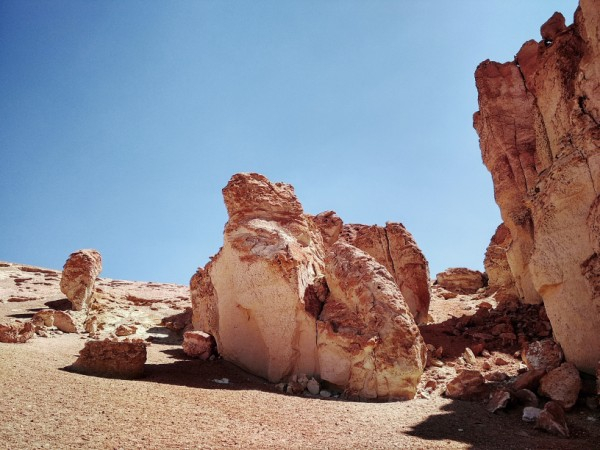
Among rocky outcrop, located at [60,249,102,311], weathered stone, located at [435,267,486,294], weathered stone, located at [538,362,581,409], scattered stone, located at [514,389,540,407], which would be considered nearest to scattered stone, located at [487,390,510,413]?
scattered stone, located at [514,389,540,407]

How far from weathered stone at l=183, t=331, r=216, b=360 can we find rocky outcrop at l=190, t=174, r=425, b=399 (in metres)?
0.28

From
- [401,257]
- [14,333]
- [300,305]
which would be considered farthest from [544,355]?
[14,333]

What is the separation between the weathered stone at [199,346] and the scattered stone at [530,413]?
7.76 m

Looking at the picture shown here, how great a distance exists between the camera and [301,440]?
201 inches

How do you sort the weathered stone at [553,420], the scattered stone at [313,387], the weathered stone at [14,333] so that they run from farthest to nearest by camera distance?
the weathered stone at [14,333]
the scattered stone at [313,387]
the weathered stone at [553,420]

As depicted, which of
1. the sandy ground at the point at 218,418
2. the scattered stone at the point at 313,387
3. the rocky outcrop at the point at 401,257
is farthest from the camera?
the rocky outcrop at the point at 401,257

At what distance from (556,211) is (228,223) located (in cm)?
799

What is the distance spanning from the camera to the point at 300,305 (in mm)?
9742

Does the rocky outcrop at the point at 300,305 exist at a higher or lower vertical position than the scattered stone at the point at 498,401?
higher

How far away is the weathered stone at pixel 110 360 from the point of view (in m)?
7.97

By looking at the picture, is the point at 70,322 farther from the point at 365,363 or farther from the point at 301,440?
the point at 301,440

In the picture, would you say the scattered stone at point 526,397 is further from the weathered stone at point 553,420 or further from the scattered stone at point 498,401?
the weathered stone at point 553,420

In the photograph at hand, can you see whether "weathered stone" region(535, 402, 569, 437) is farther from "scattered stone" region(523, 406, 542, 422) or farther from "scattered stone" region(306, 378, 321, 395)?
"scattered stone" region(306, 378, 321, 395)

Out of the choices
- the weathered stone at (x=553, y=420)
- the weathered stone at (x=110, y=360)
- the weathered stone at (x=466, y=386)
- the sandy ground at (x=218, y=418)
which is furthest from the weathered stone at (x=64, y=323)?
the weathered stone at (x=553, y=420)
